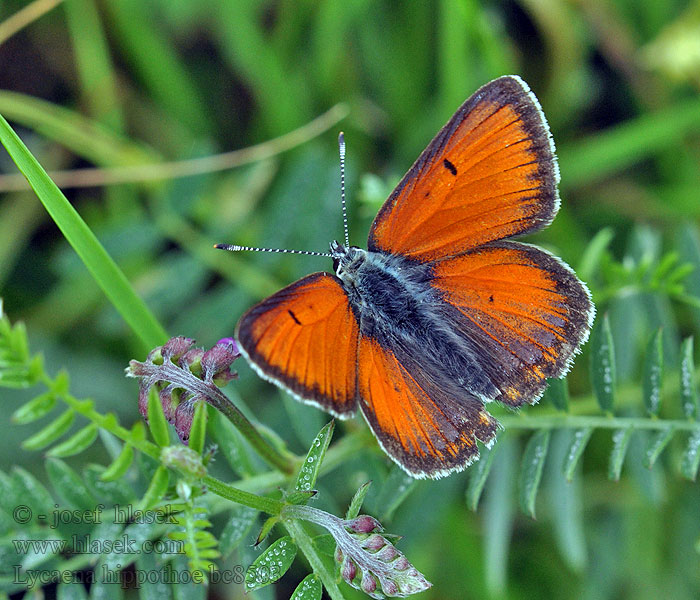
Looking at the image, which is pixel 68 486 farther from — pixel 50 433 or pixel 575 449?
pixel 575 449

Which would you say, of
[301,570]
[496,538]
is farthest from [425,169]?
[301,570]

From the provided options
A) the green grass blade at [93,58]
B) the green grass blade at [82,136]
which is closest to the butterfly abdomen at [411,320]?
the green grass blade at [82,136]

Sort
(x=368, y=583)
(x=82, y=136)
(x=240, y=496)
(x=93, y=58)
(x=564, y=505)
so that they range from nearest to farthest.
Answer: (x=368, y=583), (x=240, y=496), (x=564, y=505), (x=82, y=136), (x=93, y=58)

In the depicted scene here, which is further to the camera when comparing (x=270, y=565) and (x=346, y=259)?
(x=346, y=259)

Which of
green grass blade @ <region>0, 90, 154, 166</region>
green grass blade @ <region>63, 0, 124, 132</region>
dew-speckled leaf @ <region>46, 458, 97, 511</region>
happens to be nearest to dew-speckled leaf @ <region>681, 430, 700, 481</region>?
dew-speckled leaf @ <region>46, 458, 97, 511</region>

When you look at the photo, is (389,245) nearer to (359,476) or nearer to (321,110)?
(359,476)

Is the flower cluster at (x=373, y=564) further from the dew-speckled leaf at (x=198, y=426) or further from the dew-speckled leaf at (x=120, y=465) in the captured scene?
the dew-speckled leaf at (x=120, y=465)

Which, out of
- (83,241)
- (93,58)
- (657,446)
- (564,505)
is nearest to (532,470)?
(657,446)
